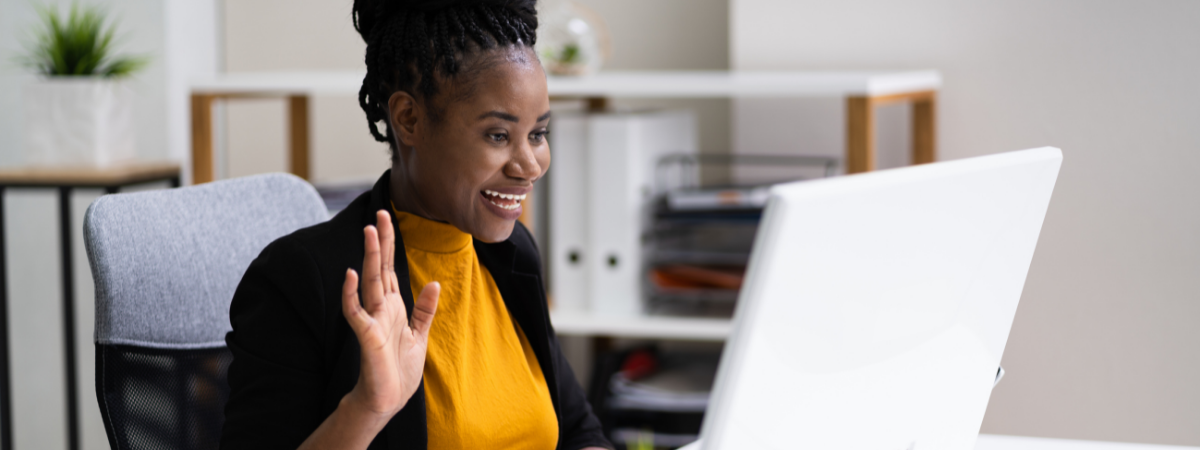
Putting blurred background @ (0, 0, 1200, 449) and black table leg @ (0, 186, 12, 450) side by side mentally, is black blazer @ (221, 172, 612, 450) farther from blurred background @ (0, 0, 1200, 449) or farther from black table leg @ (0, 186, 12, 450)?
black table leg @ (0, 186, 12, 450)

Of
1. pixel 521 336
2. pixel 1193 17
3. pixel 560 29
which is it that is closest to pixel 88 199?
pixel 560 29

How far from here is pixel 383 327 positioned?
733mm

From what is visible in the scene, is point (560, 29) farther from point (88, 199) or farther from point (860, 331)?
point (860, 331)

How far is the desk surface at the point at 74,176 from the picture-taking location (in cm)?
191

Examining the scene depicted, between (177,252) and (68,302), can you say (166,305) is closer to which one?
(177,252)

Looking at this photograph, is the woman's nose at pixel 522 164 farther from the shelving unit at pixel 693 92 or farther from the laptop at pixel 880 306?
the shelving unit at pixel 693 92

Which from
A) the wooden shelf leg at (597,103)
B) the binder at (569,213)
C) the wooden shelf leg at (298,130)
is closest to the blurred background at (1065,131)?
the wooden shelf leg at (597,103)

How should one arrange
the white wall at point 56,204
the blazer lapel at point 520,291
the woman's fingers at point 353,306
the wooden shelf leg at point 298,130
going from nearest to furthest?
the woman's fingers at point 353,306, the blazer lapel at point 520,291, the wooden shelf leg at point 298,130, the white wall at point 56,204

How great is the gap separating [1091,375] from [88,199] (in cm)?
218

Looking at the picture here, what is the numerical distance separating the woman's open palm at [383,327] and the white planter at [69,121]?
1.49m

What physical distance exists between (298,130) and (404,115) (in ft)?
4.25

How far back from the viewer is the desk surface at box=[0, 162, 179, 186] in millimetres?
1913

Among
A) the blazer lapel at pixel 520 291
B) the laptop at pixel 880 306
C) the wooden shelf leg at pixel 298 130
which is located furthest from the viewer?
the wooden shelf leg at pixel 298 130

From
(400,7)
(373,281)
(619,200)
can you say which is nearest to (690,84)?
(619,200)
